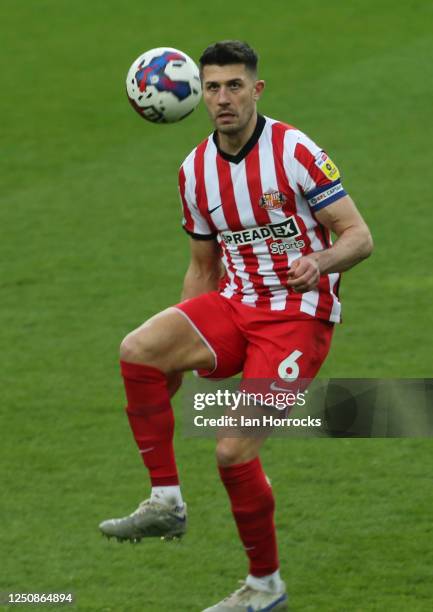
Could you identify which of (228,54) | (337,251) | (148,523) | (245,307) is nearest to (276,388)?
(245,307)

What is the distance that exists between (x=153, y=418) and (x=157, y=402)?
77 millimetres

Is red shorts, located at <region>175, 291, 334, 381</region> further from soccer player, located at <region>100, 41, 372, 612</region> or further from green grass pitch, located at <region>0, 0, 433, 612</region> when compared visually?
green grass pitch, located at <region>0, 0, 433, 612</region>

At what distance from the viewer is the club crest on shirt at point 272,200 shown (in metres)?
6.50

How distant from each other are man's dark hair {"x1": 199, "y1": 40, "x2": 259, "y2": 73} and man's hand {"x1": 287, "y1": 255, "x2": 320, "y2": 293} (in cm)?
103

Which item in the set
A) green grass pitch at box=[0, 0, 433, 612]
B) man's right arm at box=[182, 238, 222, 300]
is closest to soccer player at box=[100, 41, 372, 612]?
man's right arm at box=[182, 238, 222, 300]

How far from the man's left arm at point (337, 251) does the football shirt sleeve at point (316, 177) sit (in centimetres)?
4

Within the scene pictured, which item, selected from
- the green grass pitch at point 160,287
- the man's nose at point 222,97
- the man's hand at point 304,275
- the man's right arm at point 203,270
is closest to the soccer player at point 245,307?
the man's nose at point 222,97

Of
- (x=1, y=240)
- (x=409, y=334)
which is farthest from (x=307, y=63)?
(x=409, y=334)

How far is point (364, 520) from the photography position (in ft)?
25.1

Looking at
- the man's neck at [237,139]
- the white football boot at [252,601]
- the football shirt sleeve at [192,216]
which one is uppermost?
the man's neck at [237,139]

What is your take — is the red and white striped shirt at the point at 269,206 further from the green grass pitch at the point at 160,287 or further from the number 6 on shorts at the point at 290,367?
the green grass pitch at the point at 160,287

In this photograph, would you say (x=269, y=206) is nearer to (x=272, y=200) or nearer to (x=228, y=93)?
(x=272, y=200)

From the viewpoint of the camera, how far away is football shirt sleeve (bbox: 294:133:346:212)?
6395mm

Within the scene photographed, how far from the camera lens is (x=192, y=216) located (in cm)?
689
